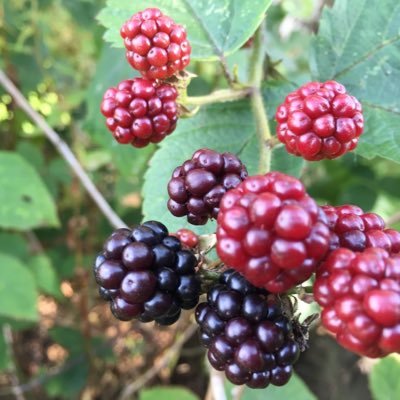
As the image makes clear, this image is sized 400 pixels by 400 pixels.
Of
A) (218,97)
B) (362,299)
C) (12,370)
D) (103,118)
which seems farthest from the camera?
(12,370)

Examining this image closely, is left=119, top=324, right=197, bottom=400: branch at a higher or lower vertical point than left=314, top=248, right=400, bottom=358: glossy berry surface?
lower

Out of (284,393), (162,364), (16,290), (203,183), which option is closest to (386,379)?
(284,393)

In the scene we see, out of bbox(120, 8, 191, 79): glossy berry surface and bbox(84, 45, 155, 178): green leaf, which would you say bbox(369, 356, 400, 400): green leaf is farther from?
bbox(120, 8, 191, 79): glossy berry surface

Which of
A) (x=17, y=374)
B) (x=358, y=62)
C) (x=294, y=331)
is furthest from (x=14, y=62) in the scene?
(x=294, y=331)

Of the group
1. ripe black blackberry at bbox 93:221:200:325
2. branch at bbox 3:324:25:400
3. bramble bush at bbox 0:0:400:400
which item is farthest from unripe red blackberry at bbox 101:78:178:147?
branch at bbox 3:324:25:400

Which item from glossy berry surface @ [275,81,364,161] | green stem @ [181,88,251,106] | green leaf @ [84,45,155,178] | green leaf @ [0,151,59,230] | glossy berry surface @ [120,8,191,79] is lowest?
green leaf @ [0,151,59,230]

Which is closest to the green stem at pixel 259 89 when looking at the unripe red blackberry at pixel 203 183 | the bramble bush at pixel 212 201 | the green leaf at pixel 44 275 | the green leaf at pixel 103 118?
the bramble bush at pixel 212 201

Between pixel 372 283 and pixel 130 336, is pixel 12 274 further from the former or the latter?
pixel 372 283

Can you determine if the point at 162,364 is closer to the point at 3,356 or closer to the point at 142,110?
the point at 3,356
